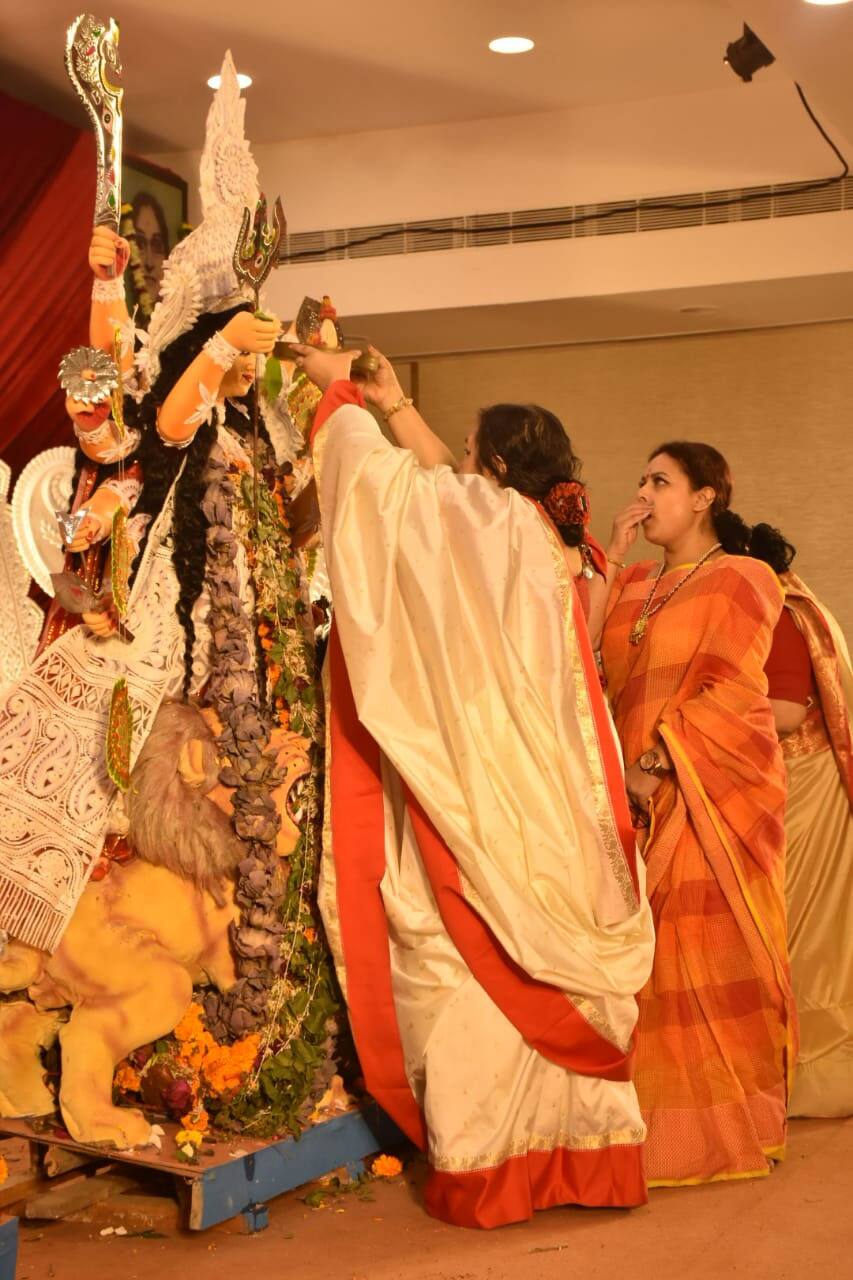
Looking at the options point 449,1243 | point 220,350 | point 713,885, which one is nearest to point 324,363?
point 220,350

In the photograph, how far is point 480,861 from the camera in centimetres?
288

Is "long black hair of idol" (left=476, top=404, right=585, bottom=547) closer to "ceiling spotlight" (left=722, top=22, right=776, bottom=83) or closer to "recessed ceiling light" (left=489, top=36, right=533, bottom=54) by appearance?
"ceiling spotlight" (left=722, top=22, right=776, bottom=83)

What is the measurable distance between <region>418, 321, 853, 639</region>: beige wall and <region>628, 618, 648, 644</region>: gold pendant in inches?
115

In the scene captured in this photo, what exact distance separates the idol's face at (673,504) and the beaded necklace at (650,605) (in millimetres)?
81

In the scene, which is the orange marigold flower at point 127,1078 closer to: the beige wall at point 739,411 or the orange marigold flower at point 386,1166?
the orange marigold flower at point 386,1166

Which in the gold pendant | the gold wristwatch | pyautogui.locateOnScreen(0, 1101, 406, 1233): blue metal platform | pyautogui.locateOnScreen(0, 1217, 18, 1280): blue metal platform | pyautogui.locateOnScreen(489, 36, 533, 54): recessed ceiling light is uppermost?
pyautogui.locateOnScreen(489, 36, 533, 54): recessed ceiling light

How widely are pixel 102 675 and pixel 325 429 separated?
0.66 meters

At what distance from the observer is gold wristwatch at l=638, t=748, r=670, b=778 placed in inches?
135

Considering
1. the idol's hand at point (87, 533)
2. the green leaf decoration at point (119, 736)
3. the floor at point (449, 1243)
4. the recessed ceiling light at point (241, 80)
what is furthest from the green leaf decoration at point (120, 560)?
the recessed ceiling light at point (241, 80)

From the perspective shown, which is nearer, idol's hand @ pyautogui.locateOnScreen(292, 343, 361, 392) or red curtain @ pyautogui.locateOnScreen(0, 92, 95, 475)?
idol's hand @ pyautogui.locateOnScreen(292, 343, 361, 392)

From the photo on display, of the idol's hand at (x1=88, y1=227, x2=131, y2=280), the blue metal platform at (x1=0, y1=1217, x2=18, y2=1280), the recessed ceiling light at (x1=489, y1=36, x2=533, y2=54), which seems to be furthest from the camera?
the recessed ceiling light at (x1=489, y1=36, x2=533, y2=54)

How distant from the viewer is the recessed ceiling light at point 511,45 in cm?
518

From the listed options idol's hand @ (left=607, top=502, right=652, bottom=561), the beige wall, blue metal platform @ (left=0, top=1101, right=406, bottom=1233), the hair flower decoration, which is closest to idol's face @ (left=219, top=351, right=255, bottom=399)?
the hair flower decoration

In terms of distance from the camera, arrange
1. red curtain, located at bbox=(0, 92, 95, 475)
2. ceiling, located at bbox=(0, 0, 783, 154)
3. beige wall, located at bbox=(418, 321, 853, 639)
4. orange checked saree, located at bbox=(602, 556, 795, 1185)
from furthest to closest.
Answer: beige wall, located at bbox=(418, 321, 853, 639)
red curtain, located at bbox=(0, 92, 95, 475)
ceiling, located at bbox=(0, 0, 783, 154)
orange checked saree, located at bbox=(602, 556, 795, 1185)
